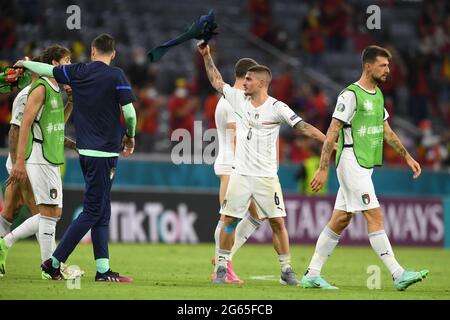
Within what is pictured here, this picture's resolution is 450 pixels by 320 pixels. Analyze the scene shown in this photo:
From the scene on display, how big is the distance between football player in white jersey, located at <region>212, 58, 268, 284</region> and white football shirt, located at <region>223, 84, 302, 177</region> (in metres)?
0.82

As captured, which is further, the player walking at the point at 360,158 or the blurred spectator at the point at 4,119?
the blurred spectator at the point at 4,119

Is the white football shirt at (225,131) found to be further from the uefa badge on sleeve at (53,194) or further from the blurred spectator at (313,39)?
the blurred spectator at (313,39)

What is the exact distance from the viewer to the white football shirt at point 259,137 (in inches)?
490

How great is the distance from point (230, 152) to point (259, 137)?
4.90 feet

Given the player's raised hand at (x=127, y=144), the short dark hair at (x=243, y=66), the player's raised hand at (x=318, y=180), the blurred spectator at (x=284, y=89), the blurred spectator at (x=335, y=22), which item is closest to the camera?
the player's raised hand at (x=318, y=180)

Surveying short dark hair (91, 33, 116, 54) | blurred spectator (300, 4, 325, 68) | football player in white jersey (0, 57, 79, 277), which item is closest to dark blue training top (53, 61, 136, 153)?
short dark hair (91, 33, 116, 54)

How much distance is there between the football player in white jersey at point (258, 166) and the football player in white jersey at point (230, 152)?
2.10 ft

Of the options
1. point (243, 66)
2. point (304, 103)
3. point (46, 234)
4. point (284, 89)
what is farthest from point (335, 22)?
point (46, 234)

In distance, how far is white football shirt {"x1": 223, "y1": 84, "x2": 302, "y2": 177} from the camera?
12.5 meters

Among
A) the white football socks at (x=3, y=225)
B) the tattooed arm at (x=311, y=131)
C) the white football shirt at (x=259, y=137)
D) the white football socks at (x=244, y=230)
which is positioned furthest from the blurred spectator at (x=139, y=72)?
the tattooed arm at (x=311, y=131)

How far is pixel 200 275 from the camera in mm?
13977
